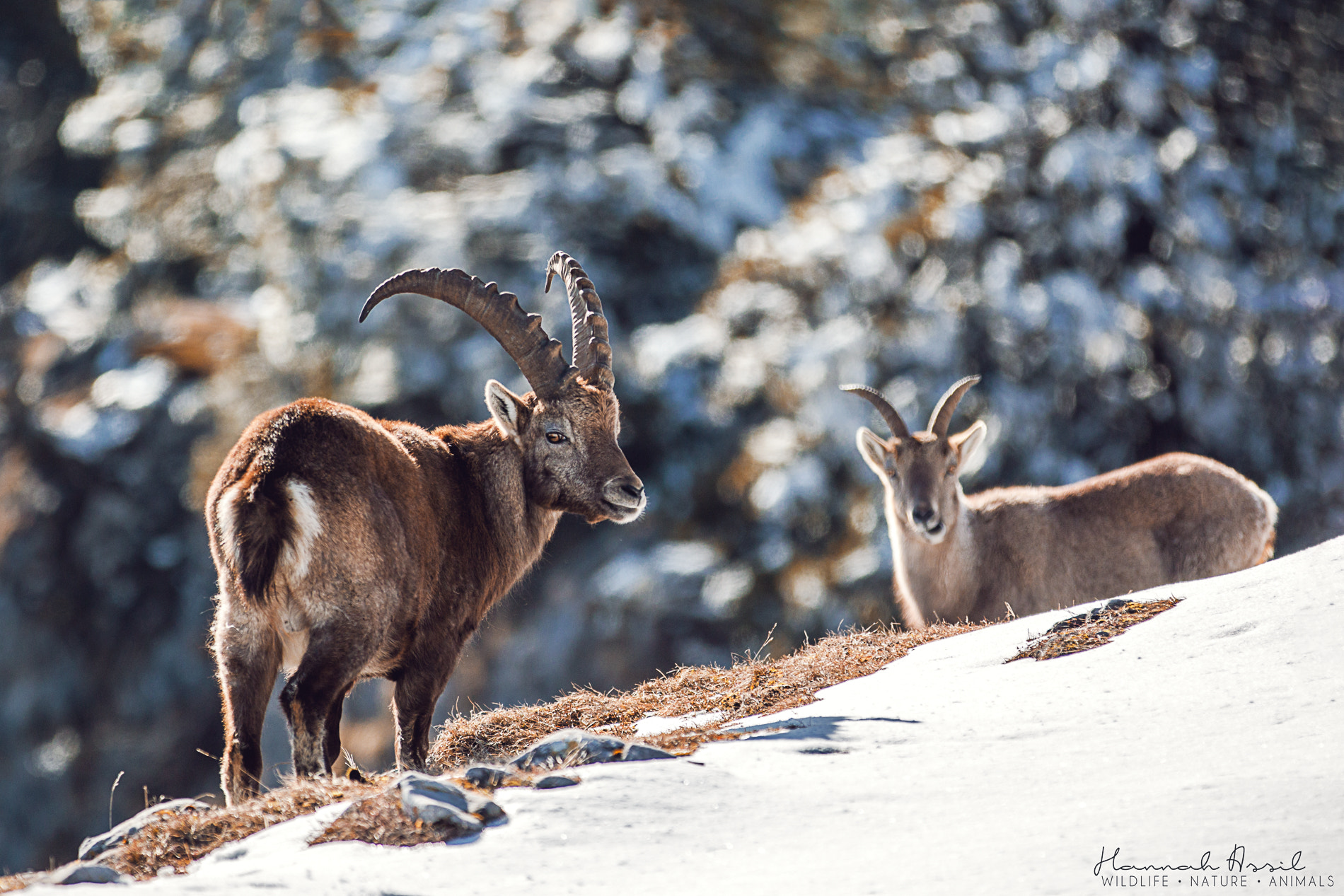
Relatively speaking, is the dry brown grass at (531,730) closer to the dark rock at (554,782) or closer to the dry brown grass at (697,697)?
the dry brown grass at (697,697)

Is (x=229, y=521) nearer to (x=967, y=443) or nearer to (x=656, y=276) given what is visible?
(x=967, y=443)

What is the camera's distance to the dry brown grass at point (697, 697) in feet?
23.9

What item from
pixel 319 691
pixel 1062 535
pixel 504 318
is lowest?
pixel 1062 535

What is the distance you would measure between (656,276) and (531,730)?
66.2 feet

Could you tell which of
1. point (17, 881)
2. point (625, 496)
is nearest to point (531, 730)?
point (625, 496)

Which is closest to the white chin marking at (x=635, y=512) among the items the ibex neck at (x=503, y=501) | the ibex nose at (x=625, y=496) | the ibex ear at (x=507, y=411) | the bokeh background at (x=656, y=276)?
the ibex nose at (x=625, y=496)

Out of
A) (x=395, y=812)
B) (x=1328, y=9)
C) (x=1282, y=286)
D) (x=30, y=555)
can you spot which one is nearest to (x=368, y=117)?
(x=30, y=555)

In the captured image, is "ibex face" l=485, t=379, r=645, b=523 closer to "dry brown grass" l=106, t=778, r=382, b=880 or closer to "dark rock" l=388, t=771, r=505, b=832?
"dry brown grass" l=106, t=778, r=382, b=880

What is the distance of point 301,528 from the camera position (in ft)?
19.4

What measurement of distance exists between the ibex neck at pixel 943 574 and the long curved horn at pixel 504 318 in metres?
4.82

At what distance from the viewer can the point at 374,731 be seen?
20312 mm

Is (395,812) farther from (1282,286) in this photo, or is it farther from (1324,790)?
(1282,286)

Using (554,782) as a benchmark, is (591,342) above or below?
above

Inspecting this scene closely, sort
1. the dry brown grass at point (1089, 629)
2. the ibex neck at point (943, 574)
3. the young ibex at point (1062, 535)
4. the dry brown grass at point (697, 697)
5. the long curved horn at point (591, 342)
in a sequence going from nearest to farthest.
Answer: the dry brown grass at point (1089, 629)
the dry brown grass at point (697, 697)
the long curved horn at point (591, 342)
the young ibex at point (1062, 535)
the ibex neck at point (943, 574)
